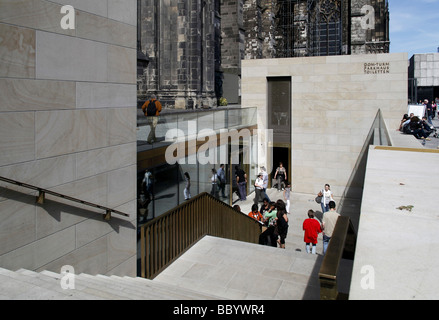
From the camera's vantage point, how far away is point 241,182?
18.4 metres

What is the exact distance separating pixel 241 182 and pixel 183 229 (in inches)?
424

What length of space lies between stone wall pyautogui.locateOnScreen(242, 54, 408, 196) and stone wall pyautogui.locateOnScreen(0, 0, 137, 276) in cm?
1485

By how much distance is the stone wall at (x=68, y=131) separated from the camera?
4.73 m

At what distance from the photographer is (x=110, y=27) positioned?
6227 millimetres

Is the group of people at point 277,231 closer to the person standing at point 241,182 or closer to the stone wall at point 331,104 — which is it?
the person standing at point 241,182

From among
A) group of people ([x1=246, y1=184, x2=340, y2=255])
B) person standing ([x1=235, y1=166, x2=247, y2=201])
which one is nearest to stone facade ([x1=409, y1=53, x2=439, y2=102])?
person standing ([x1=235, y1=166, x2=247, y2=201])

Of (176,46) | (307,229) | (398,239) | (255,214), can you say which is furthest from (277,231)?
(176,46)

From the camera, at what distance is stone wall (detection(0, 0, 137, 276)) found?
473 centimetres

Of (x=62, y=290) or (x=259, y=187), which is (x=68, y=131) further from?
(x=259, y=187)

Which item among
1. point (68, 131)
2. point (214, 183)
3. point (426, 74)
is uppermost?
point (426, 74)

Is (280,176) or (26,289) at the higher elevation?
(26,289)

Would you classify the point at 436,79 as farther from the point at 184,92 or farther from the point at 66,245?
the point at 66,245

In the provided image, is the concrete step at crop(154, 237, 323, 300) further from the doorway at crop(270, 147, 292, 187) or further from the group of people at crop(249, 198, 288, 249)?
the doorway at crop(270, 147, 292, 187)
